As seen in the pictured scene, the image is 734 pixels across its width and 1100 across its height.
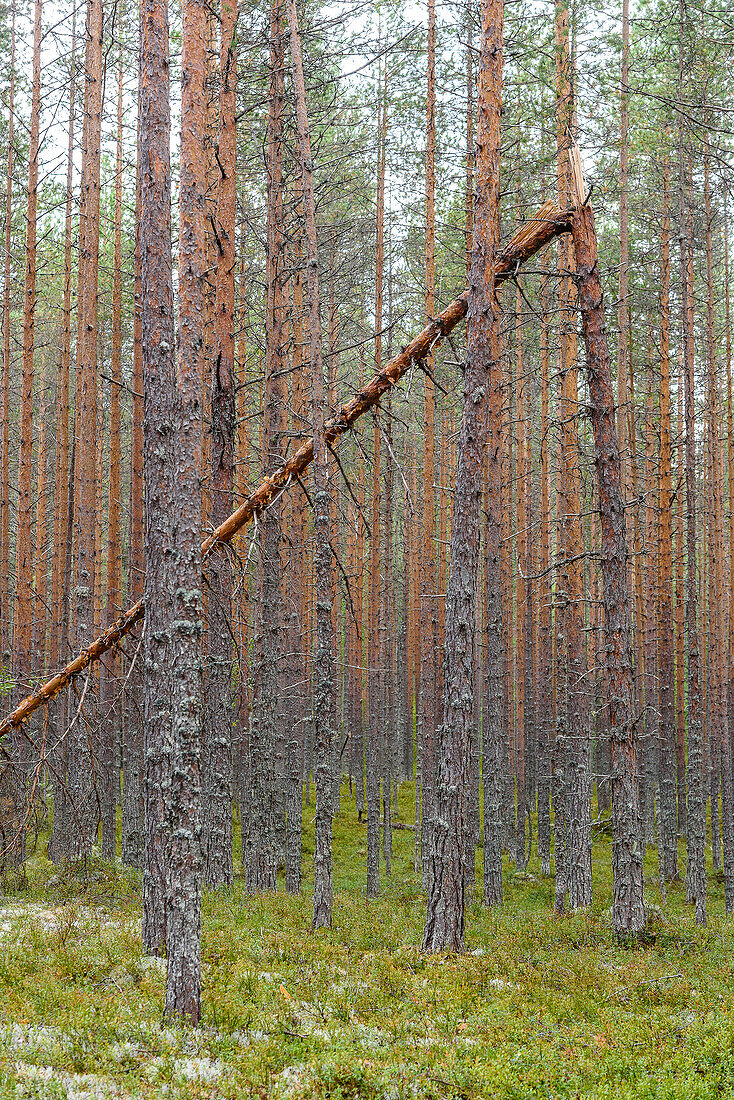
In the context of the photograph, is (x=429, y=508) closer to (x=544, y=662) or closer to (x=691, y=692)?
(x=544, y=662)

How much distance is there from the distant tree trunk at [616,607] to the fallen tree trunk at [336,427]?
0.55m

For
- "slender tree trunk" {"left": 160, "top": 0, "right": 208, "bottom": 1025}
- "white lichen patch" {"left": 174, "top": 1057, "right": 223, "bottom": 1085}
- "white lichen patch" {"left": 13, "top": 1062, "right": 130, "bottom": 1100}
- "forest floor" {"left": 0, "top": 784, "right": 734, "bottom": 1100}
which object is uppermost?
"slender tree trunk" {"left": 160, "top": 0, "right": 208, "bottom": 1025}

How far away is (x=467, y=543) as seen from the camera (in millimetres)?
8617

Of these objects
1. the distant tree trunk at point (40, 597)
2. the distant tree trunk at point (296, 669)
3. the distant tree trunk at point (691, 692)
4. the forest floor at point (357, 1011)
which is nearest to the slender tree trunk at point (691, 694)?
the distant tree trunk at point (691, 692)

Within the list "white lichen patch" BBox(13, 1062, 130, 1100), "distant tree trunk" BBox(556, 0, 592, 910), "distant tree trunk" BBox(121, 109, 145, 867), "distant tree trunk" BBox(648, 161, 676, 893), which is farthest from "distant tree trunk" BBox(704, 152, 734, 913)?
"white lichen patch" BBox(13, 1062, 130, 1100)

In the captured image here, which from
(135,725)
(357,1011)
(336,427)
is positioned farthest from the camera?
(135,725)

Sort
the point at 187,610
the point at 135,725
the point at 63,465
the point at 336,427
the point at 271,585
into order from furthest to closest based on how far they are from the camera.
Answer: the point at 63,465 → the point at 135,725 → the point at 271,585 → the point at 336,427 → the point at 187,610

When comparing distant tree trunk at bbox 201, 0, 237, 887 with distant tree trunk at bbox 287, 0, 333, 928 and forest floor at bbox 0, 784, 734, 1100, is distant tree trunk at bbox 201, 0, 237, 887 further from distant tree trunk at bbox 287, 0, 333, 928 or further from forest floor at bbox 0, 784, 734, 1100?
forest floor at bbox 0, 784, 734, 1100

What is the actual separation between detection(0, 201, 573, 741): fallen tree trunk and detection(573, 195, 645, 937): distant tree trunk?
1.80ft

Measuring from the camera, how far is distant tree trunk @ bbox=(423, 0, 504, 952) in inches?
325

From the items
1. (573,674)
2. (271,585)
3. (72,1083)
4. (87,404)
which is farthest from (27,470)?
(72,1083)

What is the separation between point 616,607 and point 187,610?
562 cm

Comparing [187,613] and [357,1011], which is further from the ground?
[187,613]

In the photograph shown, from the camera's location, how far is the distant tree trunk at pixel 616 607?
30.4 ft
